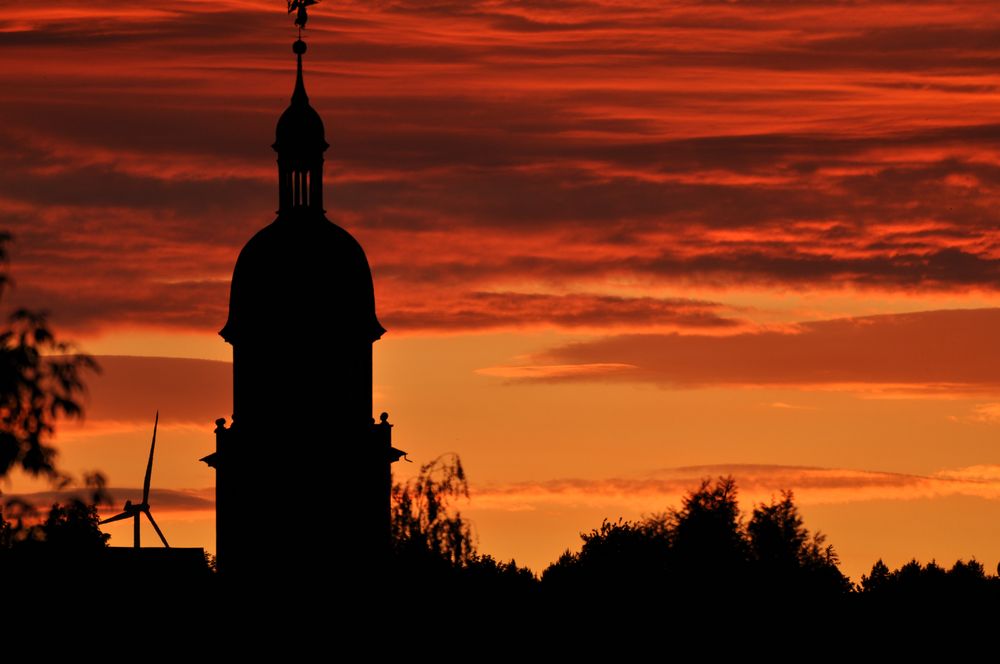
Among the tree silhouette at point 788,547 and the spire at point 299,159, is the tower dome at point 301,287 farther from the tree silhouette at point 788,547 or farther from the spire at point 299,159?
the tree silhouette at point 788,547

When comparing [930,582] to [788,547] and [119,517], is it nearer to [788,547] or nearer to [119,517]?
[788,547]

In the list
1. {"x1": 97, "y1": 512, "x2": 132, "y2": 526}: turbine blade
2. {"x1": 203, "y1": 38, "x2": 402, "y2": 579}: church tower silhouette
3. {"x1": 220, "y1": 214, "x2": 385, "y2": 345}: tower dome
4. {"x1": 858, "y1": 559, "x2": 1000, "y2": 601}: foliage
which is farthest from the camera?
{"x1": 858, "y1": 559, "x2": 1000, "y2": 601}: foliage

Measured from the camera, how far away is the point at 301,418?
88.6m

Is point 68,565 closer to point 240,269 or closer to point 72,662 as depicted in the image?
point 72,662

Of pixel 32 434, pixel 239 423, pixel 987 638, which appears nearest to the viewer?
pixel 32 434

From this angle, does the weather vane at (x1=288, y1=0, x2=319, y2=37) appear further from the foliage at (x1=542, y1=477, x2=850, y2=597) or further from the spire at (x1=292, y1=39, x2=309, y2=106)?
the foliage at (x1=542, y1=477, x2=850, y2=597)

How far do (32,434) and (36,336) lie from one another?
1351mm

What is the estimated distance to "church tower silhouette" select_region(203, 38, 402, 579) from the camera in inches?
3408

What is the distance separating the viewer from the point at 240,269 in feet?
283

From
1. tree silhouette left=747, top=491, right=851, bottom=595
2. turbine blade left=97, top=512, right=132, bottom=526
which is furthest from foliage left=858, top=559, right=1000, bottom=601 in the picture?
turbine blade left=97, top=512, right=132, bottom=526

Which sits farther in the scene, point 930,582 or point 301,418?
point 930,582

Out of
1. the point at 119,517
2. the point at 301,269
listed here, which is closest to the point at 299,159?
the point at 301,269

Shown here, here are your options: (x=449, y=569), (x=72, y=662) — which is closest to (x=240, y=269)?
(x=72, y=662)

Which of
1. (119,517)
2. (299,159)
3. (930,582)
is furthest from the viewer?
(930,582)
